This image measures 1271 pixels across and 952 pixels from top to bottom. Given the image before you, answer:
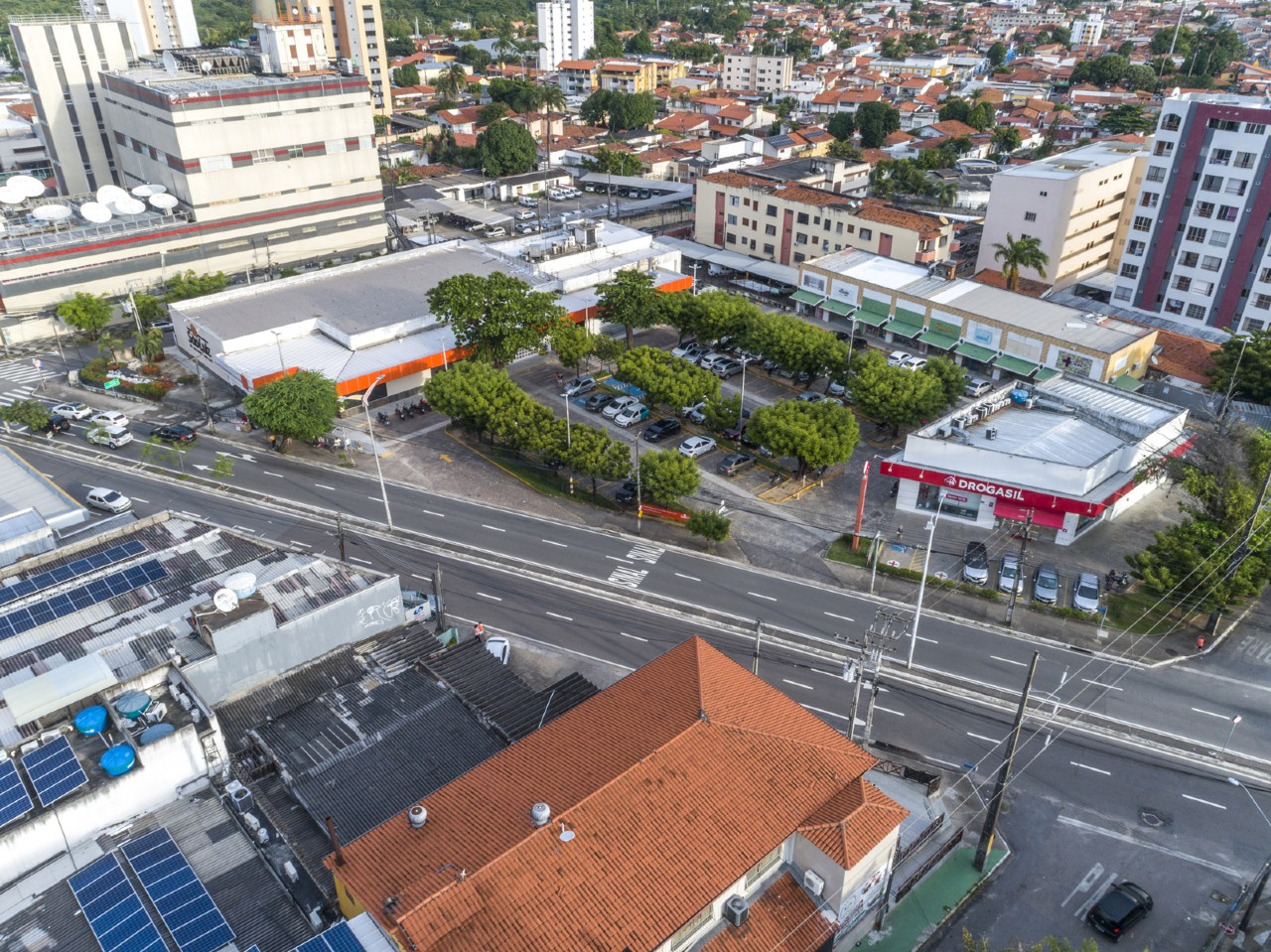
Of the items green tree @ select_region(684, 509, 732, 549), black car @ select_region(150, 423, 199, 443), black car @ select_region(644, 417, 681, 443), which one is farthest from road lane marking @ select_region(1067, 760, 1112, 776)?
black car @ select_region(150, 423, 199, 443)

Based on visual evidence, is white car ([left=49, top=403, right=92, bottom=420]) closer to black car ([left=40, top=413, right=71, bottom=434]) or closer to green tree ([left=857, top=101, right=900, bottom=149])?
black car ([left=40, top=413, right=71, bottom=434])

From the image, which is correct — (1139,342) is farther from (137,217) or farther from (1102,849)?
(137,217)

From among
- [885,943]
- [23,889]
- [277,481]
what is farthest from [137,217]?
[885,943]

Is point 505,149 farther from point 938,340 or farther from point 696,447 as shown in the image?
point 696,447

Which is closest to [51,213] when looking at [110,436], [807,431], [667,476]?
[110,436]

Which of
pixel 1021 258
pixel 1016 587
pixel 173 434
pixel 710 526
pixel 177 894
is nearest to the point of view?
pixel 177 894

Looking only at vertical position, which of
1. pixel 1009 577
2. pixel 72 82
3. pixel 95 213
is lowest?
pixel 1009 577
